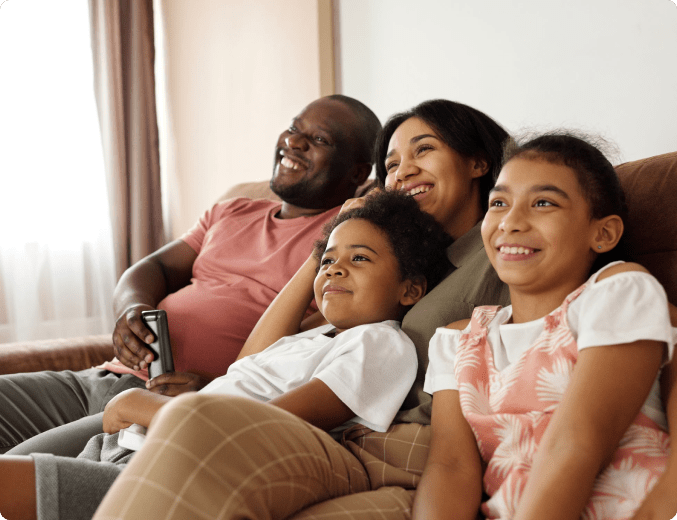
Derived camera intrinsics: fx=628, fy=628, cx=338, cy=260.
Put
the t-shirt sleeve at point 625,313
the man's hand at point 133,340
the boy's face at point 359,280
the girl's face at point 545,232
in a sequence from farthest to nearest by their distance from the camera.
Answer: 1. the man's hand at point 133,340
2. the boy's face at point 359,280
3. the girl's face at point 545,232
4. the t-shirt sleeve at point 625,313

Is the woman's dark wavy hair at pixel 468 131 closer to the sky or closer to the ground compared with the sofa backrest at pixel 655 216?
closer to the sky

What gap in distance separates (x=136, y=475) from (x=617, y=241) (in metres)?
0.78

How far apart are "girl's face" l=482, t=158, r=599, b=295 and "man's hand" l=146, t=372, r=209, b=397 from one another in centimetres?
74

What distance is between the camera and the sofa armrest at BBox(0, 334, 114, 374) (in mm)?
1755

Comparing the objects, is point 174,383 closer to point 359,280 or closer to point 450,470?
point 359,280

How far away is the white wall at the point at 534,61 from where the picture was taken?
1.51 meters

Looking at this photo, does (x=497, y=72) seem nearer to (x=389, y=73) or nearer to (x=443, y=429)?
(x=389, y=73)

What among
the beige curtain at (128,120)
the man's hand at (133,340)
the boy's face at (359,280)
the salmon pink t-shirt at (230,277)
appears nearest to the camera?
the boy's face at (359,280)

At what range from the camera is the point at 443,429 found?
997 mm

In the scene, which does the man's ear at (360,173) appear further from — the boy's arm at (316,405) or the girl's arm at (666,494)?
the girl's arm at (666,494)

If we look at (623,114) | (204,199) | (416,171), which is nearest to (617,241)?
(416,171)

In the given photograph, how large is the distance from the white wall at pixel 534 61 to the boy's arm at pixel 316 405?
1007 mm

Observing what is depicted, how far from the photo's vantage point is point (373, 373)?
109 cm

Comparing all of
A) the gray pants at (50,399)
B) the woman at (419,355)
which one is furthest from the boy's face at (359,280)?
the gray pants at (50,399)
